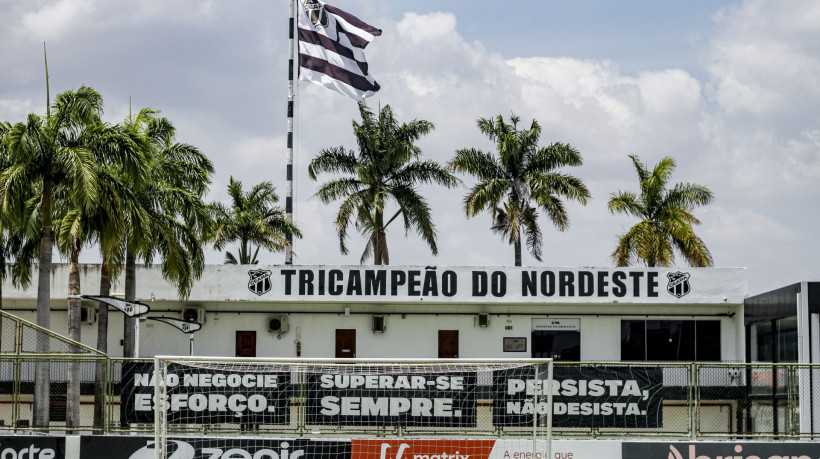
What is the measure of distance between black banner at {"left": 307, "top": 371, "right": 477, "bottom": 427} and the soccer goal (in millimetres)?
20

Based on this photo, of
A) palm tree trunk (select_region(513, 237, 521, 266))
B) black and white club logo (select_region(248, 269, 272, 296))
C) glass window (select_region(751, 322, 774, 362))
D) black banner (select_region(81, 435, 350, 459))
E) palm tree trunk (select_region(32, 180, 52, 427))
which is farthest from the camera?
palm tree trunk (select_region(513, 237, 521, 266))

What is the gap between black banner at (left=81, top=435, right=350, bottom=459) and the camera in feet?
56.8

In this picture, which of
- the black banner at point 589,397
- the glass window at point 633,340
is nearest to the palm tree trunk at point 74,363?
the black banner at point 589,397

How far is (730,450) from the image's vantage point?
17406mm

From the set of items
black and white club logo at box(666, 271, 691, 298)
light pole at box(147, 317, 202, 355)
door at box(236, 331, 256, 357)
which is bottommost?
door at box(236, 331, 256, 357)

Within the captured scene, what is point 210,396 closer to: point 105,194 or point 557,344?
point 105,194

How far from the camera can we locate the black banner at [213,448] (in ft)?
56.8

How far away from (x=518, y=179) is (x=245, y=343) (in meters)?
13.9

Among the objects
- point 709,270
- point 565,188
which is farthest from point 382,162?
point 709,270

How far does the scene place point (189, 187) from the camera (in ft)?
94.2

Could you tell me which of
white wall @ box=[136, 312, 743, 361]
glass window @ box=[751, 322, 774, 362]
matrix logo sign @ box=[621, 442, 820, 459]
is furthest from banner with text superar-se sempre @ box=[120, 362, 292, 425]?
glass window @ box=[751, 322, 774, 362]

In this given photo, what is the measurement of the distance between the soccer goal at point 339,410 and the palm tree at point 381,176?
18826mm

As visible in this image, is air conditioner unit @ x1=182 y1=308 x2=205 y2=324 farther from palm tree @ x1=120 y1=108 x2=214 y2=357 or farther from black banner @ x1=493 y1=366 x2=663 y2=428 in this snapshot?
black banner @ x1=493 y1=366 x2=663 y2=428

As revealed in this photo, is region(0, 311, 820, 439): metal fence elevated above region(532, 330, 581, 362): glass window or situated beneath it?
situated beneath
